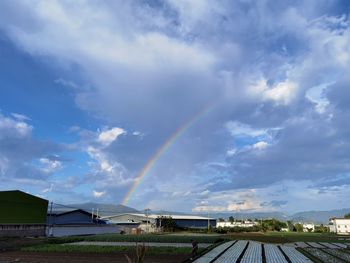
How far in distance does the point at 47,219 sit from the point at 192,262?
35427 mm

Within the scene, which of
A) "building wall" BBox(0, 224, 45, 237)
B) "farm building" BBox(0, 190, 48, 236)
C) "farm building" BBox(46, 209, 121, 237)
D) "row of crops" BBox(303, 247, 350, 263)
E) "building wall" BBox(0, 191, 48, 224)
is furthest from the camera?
"farm building" BBox(46, 209, 121, 237)

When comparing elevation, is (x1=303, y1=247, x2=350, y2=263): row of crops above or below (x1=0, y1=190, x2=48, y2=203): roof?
below

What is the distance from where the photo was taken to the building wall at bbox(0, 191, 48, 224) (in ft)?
127

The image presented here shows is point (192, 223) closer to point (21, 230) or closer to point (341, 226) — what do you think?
point (341, 226)

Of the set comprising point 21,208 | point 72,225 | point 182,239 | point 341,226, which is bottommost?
point 182,239

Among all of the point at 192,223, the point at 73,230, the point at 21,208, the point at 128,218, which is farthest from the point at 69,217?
the point at 192,223

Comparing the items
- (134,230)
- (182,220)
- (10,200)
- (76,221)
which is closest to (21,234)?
(10,200)

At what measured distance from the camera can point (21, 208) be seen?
41.4 meters

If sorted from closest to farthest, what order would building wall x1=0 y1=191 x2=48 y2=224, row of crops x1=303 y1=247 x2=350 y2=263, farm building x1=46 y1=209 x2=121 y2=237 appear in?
row of crops x1=303 y1=247 x2=350 y2=263 < building wall x1=0 y1=191 x2=48 y2=224 < farm building x1=46 y1=209 x2=121 y2=237

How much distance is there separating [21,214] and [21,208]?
0.71 m

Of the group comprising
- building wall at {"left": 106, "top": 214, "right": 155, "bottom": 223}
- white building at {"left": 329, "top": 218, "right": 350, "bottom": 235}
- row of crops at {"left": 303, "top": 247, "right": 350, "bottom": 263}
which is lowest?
row of crops at {"left": 303, "top": 247, "right": 350, "bottom": 263}

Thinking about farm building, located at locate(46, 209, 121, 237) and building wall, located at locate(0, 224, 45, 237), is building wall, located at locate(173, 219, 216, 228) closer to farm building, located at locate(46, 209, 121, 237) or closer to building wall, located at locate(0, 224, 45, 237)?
farm building, located at locate(46, 209, 121, 237)

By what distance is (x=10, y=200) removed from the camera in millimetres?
39875

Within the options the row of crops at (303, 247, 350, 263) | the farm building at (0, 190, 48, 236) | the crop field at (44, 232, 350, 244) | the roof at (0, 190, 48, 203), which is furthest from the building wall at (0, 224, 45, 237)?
the row of crops at (303, 247, 350, 263)
